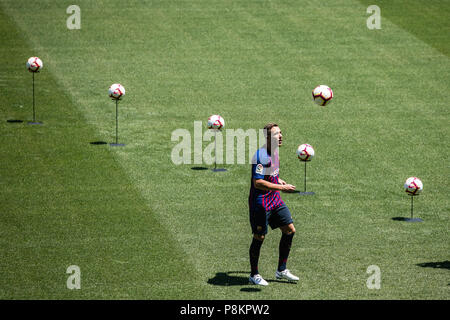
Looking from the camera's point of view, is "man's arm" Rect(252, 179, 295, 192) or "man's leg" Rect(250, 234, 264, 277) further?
"man's leg" Rect(250, 234, 264, 277)

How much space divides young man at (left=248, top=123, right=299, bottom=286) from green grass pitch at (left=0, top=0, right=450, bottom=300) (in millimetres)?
579

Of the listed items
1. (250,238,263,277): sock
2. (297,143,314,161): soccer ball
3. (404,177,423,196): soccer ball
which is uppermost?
(297,143,314,161): soccer ball

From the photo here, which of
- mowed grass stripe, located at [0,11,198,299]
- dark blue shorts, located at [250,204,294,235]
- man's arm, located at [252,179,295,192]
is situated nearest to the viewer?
man's arm, located at [252,179,295,192]

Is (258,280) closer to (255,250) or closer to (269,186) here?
(255,250)

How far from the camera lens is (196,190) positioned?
17906mm

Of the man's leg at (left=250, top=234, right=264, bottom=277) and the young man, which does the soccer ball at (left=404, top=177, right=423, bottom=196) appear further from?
the man's leg at (left=250, top=234, right=264, bottom=277)

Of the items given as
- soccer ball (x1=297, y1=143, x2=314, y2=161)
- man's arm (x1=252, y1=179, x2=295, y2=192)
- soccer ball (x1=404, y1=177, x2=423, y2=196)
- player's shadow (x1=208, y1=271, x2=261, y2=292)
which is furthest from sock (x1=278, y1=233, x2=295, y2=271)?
soccer ball (x1=297, y1=143, x2=314, y2=161)

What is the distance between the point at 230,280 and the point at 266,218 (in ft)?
4.16

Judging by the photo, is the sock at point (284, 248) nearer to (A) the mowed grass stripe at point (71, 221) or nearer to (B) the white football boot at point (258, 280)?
(B) the white football boot at point (258, 280)

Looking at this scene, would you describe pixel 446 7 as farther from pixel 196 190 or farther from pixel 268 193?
pixel 268 193

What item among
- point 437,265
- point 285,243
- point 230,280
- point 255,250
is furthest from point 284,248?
point 437,265

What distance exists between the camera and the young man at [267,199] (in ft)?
39.3

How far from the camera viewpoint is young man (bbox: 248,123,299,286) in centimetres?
1197

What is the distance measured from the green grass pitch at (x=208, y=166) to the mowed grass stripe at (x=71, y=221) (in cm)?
5
